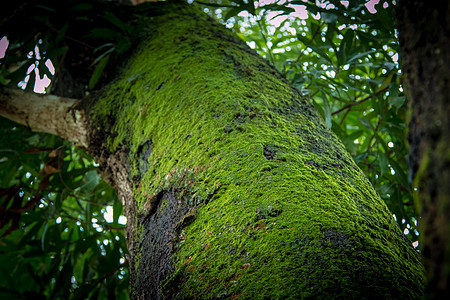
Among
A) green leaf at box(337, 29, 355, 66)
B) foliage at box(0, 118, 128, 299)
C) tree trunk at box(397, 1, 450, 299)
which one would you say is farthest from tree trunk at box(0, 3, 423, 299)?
foliage at box(0, 118, 128, 299)

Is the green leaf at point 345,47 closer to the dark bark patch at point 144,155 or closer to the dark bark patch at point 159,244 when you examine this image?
the dark bark patch at point 144,155

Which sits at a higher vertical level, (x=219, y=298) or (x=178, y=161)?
(x=178, y=161)

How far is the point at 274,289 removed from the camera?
52 cm

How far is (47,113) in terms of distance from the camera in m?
1.62

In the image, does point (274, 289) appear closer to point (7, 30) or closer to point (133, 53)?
point (133, 53)

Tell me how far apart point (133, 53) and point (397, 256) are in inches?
51.8

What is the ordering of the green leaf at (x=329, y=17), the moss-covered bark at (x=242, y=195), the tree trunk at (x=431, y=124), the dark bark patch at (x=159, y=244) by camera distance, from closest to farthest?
the tree trunk at (x=431, y=124) → the moss-covered bark at (x=242, y=195) → the dark bark patch at (x=159, y=244) → the green leaf at (x=329, y=17)

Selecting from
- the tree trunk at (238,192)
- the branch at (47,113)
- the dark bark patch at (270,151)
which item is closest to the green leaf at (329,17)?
the tree trunk at (238,192)

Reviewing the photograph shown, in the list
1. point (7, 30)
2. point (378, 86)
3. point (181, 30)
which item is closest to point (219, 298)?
point (181, 30)

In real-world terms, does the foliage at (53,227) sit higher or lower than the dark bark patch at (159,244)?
higher

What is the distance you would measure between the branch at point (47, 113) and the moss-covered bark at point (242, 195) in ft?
1.03

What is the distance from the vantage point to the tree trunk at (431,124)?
0.85 feet

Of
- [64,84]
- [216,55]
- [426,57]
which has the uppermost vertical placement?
[64,84]

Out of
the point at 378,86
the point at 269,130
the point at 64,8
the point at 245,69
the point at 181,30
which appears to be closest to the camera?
the point at 269,130
